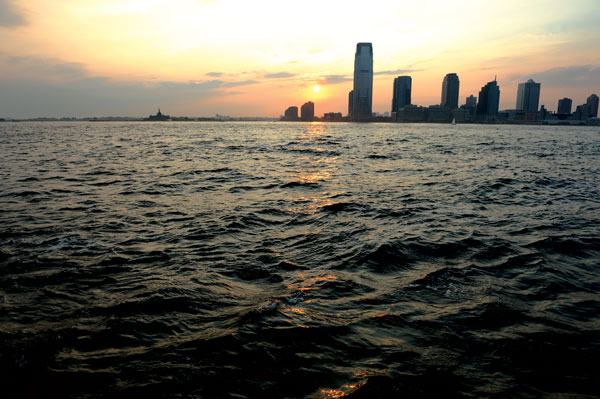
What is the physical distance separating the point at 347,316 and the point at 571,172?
32.9 m

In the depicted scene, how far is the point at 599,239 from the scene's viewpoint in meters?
12.1

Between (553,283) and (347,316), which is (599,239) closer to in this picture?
(553,283)

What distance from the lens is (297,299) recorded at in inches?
299

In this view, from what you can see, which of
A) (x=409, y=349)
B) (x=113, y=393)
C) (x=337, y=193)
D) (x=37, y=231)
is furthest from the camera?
(x=337, y=193)

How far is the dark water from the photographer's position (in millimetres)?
5137

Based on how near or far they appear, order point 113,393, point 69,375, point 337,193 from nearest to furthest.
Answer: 1. point 113,393
2. point 69,375
3. point 337,193

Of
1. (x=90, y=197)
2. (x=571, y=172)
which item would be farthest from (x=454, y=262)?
(x=571, y=172)

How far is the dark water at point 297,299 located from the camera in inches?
202

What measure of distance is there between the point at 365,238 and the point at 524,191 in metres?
14.8

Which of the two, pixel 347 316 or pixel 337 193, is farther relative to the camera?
pixel 337 193

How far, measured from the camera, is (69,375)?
5.05 m

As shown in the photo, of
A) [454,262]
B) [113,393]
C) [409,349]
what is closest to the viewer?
[113,393]

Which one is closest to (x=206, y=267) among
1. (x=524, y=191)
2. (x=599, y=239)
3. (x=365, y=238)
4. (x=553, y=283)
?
(x=365, y=238)

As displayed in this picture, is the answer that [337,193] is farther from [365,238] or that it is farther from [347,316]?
[347,316]
